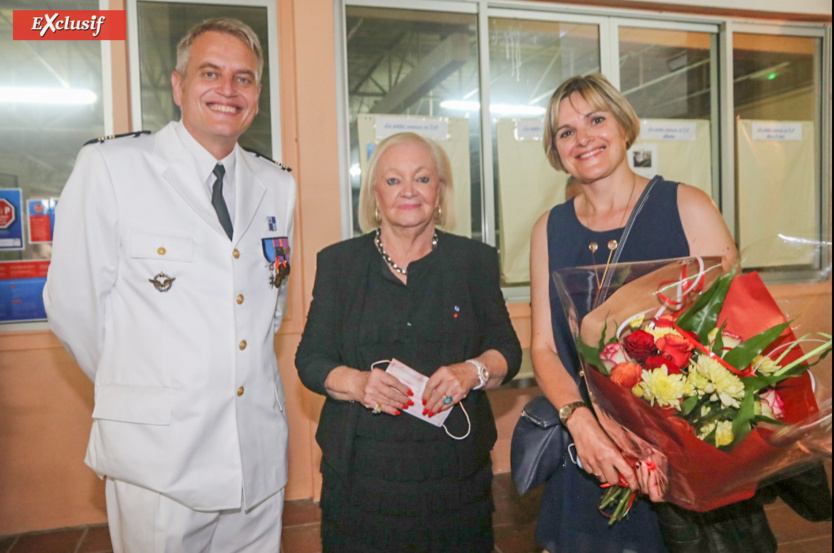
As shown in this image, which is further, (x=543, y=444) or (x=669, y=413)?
(x=543, y=444)

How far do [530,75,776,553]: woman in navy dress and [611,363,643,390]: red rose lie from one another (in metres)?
0.27

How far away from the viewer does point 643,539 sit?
1.45 metres

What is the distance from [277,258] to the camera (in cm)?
192

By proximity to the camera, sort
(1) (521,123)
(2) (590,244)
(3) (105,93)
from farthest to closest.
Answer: (1) (521,123)
(3) (105,93)
(2) (590,244)

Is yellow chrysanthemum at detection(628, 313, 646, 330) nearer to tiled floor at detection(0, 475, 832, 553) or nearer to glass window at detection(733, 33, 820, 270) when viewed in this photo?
tiled floor at detection(0, 475, 832, 553)

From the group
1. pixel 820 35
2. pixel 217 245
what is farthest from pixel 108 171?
pixel 820 35

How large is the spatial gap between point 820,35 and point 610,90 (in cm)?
434

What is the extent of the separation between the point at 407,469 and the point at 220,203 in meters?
0.95

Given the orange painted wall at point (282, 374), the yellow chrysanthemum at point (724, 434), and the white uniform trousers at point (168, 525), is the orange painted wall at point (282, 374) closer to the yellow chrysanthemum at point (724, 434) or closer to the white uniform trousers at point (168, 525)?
the white uniform trousers at point (168, 525)

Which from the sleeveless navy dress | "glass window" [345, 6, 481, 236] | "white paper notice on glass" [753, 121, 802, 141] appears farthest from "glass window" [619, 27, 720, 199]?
the sleeveless navy dress

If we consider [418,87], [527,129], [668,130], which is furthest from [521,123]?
[668,130]

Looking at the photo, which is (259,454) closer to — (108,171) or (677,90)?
(108,171)

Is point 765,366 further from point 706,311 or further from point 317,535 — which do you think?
point 317,535

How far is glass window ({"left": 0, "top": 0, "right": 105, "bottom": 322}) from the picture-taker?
11.2 ft
